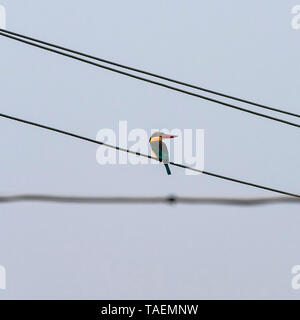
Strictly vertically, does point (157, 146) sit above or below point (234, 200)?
above

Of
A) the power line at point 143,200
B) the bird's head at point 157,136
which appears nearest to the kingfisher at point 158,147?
the bird's head at point 157,136

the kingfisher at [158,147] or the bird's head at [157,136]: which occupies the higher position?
the bird's head at [157,136]

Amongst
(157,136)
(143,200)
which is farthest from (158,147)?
(143,200)

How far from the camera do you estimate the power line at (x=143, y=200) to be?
3273 mm

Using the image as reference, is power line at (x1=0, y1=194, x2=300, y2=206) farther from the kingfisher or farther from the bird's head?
the bird's head

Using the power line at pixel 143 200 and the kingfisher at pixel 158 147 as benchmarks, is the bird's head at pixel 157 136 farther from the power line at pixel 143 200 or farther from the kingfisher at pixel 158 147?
the power line at pixel 143 200

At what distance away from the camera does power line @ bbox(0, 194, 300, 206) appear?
3273 mm

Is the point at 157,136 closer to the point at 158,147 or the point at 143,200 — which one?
the point at 158,147
